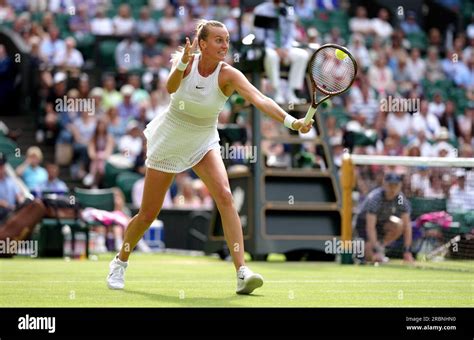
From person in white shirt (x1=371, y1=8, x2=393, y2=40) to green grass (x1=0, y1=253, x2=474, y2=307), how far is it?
12.2m

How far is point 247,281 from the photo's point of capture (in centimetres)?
892

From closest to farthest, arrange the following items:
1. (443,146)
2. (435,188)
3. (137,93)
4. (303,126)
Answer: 1. (303,126)
2. (435,188)
3. (443,146)
4. (137,93)

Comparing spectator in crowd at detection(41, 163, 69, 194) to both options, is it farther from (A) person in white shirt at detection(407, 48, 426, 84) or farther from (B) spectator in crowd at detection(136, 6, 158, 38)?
(A) person in white shirt at detection(407, 48, 426, 84)

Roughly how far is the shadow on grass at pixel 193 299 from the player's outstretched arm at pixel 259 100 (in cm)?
136

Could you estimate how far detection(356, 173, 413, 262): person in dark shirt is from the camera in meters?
14.7

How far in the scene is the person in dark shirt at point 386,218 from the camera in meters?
14.7

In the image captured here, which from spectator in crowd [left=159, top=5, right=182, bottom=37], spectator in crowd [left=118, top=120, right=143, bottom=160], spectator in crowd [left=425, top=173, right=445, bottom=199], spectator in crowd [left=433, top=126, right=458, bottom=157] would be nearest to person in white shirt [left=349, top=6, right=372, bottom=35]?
spectator in crowd [left=159, top=5, right=182, bottom=37]

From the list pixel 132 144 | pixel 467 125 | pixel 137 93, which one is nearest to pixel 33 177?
pixel 132 144

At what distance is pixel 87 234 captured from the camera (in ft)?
52.8

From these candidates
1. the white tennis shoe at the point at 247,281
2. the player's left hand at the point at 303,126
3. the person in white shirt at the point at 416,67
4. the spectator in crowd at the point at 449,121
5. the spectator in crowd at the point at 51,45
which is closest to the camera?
the player's left hand at the point at 303,126

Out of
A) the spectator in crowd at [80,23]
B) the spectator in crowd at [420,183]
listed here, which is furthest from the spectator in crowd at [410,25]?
the spectator in crowd at [420,183]

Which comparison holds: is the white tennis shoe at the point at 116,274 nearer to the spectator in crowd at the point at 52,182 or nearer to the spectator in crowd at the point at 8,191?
the spectator in crowd at the point at 8,191

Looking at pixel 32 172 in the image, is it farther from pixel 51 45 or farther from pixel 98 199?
pixel 51 45

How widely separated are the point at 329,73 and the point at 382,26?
17522 millimetres
